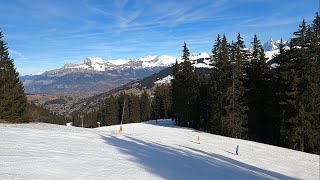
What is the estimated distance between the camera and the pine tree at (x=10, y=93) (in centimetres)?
4312

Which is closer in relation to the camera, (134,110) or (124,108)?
(124,108)

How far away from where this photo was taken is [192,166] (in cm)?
1798

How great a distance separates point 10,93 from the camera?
4469 cm

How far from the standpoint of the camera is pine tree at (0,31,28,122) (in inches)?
1698

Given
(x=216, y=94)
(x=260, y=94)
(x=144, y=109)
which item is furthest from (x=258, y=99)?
(x=144, y=109)

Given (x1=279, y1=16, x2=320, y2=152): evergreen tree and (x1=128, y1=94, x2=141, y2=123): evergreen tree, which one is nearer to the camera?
(x1=279, y1=16, x2=320, y2=152): evergreen tree

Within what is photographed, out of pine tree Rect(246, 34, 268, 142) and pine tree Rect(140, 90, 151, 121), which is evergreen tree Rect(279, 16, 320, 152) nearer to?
pine tree Rect(246, 34, 268, 142)

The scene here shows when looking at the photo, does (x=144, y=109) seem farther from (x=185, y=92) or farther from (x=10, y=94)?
(x=10, y=94)

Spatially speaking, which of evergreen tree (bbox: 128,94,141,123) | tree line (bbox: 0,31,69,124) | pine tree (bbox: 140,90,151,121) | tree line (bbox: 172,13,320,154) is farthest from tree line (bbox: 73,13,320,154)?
pine tree (bbox: 140,90,151,121)

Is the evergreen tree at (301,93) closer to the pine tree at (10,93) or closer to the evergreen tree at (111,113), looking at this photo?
the pine tree at (10,93)

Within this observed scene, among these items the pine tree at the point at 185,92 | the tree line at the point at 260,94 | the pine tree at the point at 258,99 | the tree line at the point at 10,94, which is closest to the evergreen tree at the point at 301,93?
the tree line at the point at 260,94

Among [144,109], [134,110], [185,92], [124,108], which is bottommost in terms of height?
[134,110]

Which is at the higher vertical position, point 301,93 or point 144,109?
point 301,93

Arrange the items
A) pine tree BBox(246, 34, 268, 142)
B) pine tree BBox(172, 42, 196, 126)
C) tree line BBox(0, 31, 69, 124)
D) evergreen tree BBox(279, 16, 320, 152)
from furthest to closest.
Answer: pine tree BBox(172, 42, 196, 126)
pine tree BBox(246, 34, 268, 142)
tree line BBox(0, 31, 69, 124)
evergreen tree BBox(279, 16, 320, 152)
